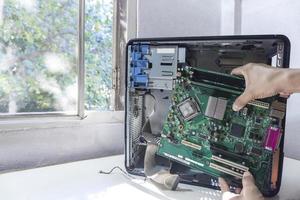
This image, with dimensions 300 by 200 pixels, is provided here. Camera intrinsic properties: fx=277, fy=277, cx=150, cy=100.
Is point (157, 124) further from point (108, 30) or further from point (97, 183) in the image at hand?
point (108, 30)

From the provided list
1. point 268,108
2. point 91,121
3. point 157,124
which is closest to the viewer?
point 268,108

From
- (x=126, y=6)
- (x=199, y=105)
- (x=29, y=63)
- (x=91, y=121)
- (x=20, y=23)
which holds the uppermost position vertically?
(x=126, y=6)

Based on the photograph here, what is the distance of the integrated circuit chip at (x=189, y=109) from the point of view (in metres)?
0.72

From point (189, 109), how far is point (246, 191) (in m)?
0.24

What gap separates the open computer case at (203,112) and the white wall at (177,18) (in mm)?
389

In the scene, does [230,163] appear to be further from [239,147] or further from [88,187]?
[88,187]

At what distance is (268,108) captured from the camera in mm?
653

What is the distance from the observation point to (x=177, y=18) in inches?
47.8

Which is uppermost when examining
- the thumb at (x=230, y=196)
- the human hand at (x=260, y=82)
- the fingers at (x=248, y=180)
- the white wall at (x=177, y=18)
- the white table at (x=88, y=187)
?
the white wall at (x=177, y=18)

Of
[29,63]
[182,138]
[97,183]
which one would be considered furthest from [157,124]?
[29,63]

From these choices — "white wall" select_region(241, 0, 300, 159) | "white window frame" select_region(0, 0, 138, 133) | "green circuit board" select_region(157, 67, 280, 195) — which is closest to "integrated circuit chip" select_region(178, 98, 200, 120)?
"green circuit board" select_region(157, 67, 280, 195)

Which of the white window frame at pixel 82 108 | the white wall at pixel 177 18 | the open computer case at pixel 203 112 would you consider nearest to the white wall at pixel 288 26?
the white wall at pixel 177 18

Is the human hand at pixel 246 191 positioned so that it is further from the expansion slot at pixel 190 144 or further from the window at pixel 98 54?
the window at pixel 98 54

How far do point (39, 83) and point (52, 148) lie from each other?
9.0 inches
